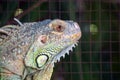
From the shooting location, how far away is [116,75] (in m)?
5.91

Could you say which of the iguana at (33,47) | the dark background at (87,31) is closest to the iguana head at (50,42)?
the iguana at (33,47)

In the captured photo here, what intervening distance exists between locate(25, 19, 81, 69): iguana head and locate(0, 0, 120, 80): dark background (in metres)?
2.65

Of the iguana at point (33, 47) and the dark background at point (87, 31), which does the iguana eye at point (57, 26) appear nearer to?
the iguana at point (33, 47)

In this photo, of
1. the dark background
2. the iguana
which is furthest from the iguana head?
the dark background

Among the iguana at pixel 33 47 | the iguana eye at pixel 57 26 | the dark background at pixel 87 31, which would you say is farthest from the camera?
the dark background at pixel 87 31

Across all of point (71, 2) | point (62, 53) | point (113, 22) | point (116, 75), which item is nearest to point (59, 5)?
point (71, 2)

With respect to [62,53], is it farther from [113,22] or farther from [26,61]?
[113,22]

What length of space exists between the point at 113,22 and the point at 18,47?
10.3ft

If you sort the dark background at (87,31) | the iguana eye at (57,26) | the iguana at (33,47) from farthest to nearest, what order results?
1. the dark background at (87,31)
2. the iguana eye at (57,26)
3. the iguana at (33,47)

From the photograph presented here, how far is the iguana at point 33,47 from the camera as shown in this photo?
110 inches

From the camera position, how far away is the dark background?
18.6 feet

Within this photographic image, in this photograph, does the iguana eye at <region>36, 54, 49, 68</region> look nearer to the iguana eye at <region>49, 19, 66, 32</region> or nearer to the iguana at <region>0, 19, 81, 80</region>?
the iguana at <region>0, 19, 81, 80</region>

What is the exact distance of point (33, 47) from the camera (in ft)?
9.24

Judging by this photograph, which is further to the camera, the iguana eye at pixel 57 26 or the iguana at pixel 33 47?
the iguana eye at pixel 57 26
